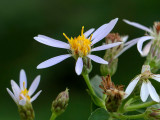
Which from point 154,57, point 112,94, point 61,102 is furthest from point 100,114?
point 154,57

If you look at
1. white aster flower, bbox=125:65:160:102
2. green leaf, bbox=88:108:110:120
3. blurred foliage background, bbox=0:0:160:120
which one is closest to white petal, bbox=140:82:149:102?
white aster flower, bbox=125:65:160:102

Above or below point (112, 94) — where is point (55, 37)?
above

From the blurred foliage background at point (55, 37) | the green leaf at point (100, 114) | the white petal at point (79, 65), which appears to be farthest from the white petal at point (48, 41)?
the blurred foliage background at point (55, 37)

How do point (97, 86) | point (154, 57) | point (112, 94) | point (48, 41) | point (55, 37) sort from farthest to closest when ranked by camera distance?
point (55, 37)
point (97, 86)
point (154, 57)
point (48, 41)
point (112, 94)

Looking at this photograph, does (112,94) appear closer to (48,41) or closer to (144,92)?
(144,92)

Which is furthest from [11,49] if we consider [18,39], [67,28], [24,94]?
[24,94]

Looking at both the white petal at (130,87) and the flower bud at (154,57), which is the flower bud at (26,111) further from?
the flower bud at (154,57)

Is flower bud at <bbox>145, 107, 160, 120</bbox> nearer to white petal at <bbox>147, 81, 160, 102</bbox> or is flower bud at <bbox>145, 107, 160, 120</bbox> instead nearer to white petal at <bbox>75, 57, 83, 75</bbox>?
white petal at <bbox>147, 81, 160, 102</bbox>
